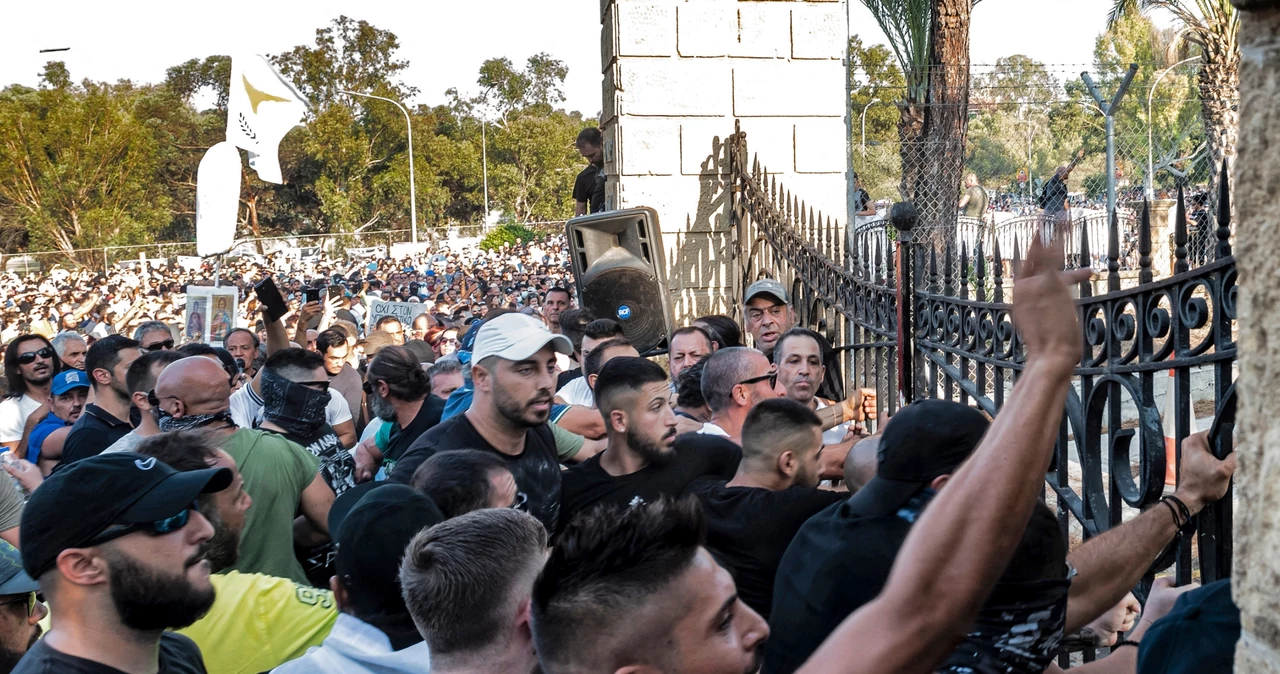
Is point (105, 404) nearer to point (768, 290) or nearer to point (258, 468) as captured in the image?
point (258, 468)

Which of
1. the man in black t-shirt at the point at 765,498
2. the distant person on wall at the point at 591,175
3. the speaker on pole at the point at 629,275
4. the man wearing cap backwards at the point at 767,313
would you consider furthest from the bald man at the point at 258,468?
the distant person on wall at the point at 591,175

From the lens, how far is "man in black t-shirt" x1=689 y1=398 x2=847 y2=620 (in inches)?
123

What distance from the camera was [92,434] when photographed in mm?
5559

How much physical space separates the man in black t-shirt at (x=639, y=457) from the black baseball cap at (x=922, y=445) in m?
1.61

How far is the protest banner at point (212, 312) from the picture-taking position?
9438 mm

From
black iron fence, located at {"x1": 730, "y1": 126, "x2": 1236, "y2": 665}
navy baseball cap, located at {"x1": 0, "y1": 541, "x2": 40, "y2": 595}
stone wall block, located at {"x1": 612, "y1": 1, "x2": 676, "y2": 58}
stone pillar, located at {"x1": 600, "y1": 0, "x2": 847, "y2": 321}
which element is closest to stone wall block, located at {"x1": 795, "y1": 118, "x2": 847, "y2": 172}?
stone pillar, located at {"x1": 600, "y1": 0, "x2": 847, "y2": 321}

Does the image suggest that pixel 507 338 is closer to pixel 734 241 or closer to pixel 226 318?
pixel 734 241

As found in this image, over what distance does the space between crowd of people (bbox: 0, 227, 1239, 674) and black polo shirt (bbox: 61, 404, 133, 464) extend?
52 centimetres

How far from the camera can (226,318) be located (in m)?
9.51

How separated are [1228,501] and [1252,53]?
178 centimetres

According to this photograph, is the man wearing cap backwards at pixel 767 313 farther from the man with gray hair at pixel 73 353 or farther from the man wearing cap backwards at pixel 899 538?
the man with gray hair at pixel 73 353

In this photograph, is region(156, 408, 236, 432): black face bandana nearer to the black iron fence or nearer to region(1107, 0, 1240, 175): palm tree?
the black iron fence

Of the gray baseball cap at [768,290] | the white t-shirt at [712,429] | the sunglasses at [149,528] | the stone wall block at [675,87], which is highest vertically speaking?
the stone wall block at [675,87]

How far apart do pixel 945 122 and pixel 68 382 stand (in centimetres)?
989
